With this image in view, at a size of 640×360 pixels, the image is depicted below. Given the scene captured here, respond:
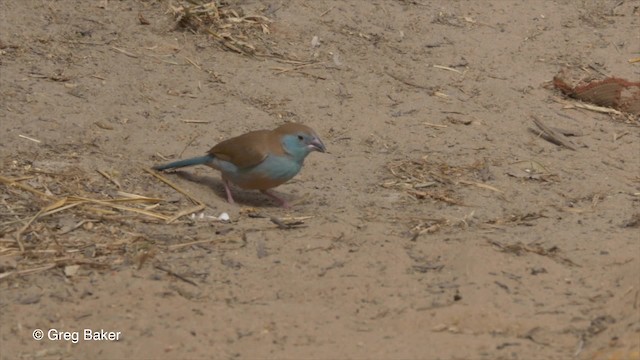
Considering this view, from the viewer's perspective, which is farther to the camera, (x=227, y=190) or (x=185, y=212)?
(x=227, y=190)

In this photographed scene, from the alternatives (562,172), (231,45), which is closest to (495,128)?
(562,172)

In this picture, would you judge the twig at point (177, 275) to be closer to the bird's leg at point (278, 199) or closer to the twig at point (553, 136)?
the bird's leg at point (278, 199)

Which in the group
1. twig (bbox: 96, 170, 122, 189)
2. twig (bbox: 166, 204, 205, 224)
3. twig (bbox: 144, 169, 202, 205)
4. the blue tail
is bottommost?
twig (bbox: 144, 169, 202, 205)

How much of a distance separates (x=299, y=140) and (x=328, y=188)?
1.39 feet

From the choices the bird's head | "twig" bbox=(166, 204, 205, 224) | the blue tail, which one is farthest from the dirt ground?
the bird's head

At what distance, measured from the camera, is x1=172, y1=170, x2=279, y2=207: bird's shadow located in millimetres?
6496

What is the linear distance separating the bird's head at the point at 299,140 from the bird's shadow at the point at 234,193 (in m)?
0.41

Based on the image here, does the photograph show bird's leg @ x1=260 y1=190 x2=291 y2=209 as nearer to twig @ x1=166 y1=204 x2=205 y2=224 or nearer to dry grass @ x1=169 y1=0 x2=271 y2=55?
twig @ x1=166 y1=204 x2=205 y2=224

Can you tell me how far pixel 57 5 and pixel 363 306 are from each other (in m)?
4.33

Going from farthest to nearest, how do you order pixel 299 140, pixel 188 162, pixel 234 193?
pixel 234 193
pixel 188 162
pixel 299 140

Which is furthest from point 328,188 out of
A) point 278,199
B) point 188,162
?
point 188,162

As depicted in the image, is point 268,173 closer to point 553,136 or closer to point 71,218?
point 71,218

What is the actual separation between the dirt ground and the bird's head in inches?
12.5

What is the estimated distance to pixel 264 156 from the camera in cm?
614
